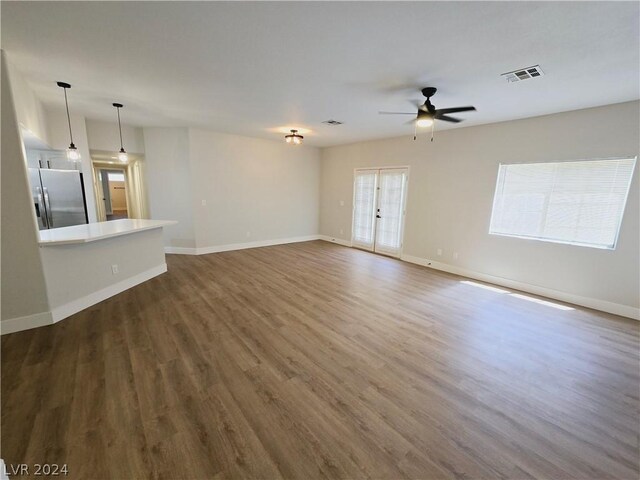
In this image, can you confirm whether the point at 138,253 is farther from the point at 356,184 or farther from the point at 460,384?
the point at 356,184

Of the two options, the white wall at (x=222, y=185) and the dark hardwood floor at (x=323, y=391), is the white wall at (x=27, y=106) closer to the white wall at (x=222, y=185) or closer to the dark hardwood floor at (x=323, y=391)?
the white wall at (x=222, y=185)

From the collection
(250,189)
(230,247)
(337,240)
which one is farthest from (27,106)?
(337,240)

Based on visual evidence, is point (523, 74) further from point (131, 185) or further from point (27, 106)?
point (131, 185)

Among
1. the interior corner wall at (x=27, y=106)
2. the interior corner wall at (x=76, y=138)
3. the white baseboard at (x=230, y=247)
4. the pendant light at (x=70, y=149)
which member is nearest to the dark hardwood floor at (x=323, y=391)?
the pendant light at (x=70, y=149)

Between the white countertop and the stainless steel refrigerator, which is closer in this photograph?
the white countertop

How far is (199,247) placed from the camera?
20.4ft

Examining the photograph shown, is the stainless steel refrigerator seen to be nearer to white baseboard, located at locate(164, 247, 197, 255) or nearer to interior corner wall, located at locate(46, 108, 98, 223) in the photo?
interior corner wall, located at locate(46, 108, 98, 223)

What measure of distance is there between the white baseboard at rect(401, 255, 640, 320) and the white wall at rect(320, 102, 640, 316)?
0.06 m

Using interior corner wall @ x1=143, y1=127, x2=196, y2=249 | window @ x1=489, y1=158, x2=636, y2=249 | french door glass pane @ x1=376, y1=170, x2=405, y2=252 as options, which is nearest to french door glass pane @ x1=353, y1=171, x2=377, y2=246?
french door glass pane @ x1=376, y1=170, x2=405, y2=252

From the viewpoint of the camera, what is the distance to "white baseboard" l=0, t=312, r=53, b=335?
276cm

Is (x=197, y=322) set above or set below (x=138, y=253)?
below

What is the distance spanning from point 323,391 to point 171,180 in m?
5.91

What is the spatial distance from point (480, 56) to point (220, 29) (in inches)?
91.8

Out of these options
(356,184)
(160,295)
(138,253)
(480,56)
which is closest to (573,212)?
(480,56)
